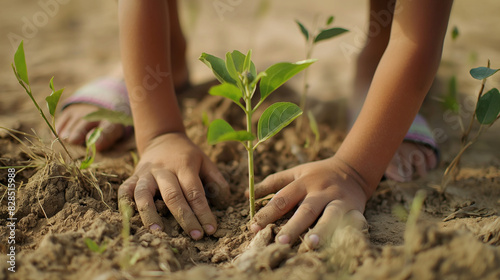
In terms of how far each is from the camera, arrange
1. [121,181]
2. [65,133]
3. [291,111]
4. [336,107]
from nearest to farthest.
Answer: [291,111], [121,181], [65,133], [336,107]

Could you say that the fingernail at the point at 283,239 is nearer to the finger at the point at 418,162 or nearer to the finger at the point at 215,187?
the finger at the point at 215,187

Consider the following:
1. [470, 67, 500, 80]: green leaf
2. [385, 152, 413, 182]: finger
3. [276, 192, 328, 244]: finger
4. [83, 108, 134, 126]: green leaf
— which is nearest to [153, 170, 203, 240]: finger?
[276, 192, 328, 244]: finger

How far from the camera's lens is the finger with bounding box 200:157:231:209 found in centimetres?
119

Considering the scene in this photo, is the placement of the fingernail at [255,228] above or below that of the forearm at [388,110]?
below

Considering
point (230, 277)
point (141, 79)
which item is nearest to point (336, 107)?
point (141, 79)

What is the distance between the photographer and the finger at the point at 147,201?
3.36 feet

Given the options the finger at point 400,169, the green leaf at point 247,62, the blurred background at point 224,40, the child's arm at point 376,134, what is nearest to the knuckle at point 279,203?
the child's arm at point 376,134

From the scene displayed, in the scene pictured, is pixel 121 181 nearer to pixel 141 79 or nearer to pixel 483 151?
pixel 141 79

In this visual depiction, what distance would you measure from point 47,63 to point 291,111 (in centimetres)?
185

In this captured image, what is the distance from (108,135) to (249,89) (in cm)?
78

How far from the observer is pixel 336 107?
1891 millimetres

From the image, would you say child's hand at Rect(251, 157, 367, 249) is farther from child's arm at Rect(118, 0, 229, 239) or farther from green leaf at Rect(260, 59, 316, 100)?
green leaf at Rect(260, 59, 316, 100)

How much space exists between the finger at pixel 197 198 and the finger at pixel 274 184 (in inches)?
5.9

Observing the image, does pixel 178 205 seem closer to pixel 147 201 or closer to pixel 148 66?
pixel 147 201
